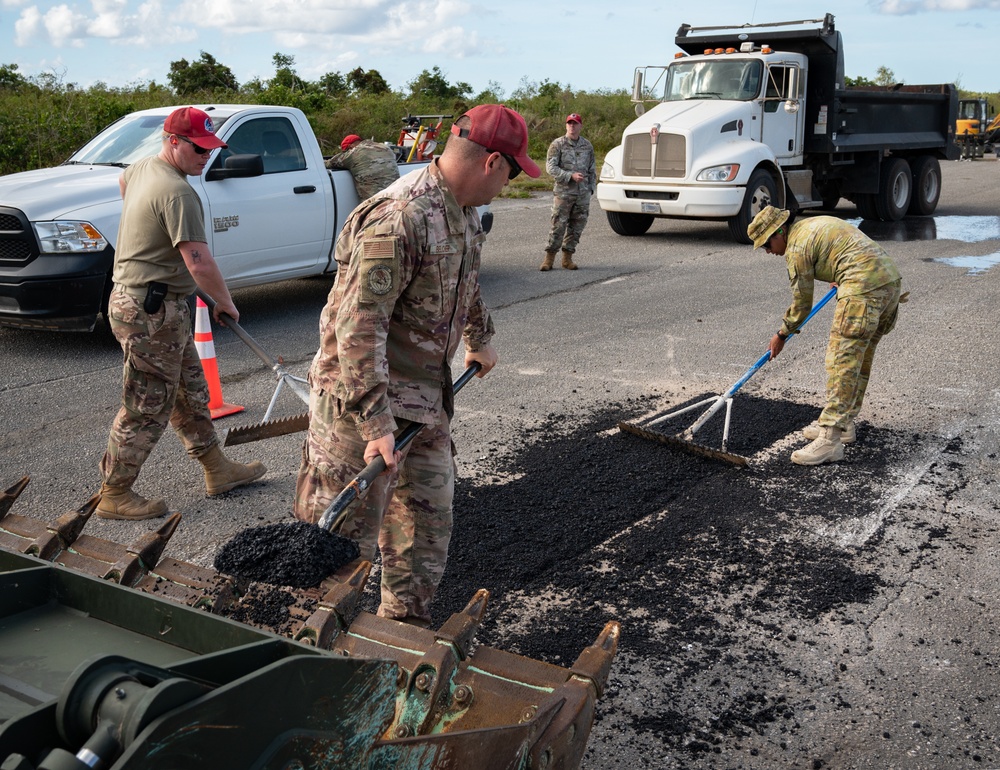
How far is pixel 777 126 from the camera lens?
50.3 feet

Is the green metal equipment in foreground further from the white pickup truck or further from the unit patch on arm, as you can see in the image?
the white pickup truck

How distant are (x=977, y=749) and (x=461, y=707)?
1961mm

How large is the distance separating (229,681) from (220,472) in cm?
374

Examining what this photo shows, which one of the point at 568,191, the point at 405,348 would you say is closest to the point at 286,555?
the point at 405,348

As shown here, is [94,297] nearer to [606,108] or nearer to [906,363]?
[906,363]

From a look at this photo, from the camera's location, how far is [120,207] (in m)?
8.09

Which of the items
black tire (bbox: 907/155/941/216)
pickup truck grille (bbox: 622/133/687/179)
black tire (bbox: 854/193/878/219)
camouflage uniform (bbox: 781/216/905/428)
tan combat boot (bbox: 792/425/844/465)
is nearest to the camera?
tan combat boot (bbox: 792/425/844/465)

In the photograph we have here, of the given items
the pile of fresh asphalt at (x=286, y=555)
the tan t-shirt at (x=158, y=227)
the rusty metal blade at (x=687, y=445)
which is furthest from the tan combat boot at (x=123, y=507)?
the rusty metal blade at (x=687, y=445)

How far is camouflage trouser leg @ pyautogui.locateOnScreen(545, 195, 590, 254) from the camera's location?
483 inches

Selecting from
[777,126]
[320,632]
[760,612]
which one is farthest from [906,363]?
[777,126]

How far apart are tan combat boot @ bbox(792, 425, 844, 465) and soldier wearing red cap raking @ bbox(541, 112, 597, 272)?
680 cm

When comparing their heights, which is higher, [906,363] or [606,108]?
[606,108]

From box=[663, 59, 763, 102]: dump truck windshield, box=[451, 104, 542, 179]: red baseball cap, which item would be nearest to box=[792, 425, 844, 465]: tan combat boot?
box=[451, 104, 542, 179]: red baseball cap

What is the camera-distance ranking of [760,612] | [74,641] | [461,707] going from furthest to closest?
1. [760,612]
2. [461,707]
3. [74,641]
